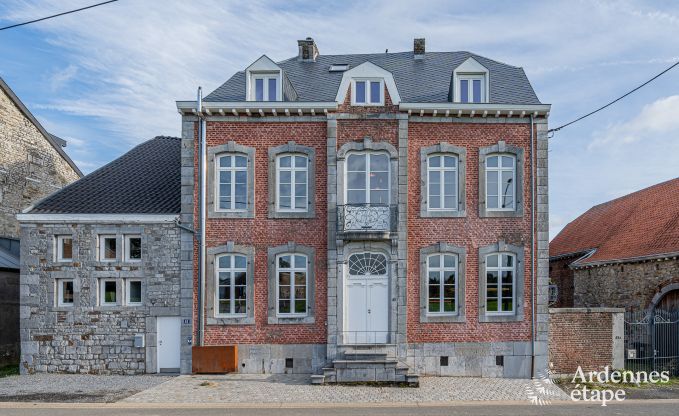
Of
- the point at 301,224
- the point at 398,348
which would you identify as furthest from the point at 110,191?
the point at 398,348

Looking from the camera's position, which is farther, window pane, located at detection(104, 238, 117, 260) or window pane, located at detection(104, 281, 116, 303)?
window pane, located at detection(104, 238, 117, 260)

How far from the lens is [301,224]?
15.5m

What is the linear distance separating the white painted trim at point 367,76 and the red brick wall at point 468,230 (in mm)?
1038

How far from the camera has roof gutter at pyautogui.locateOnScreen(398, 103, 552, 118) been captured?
15.3 m

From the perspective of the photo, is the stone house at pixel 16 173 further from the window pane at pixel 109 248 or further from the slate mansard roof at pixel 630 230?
the slate mansard roof at pixel 630 230

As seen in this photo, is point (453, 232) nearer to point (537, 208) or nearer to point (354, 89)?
point (537, 208)

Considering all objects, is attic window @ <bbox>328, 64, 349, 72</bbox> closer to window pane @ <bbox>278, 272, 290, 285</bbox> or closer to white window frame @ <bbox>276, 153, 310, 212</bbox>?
white window frame @ <bbox>276, 153, 310, 212</bbox>

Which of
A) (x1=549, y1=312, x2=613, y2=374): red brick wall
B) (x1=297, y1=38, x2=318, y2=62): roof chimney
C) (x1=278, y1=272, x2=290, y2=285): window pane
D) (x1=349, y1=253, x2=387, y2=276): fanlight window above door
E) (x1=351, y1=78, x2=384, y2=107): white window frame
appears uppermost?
(x1=297, y1=38, x2=318, y2=62): roof chimney

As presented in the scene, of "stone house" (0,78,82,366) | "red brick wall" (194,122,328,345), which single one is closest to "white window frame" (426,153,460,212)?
"red brick wall" (194,122,328,345)

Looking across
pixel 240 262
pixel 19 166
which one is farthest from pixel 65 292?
pixel 19 166

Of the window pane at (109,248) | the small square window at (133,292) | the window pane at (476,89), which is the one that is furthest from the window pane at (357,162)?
the window pane at (109,248)

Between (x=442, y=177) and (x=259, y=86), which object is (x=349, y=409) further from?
(x=259, y=86)

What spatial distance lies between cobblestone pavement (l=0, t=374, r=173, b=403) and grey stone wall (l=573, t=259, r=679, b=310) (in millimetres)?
16294

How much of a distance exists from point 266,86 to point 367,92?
3011 mm
